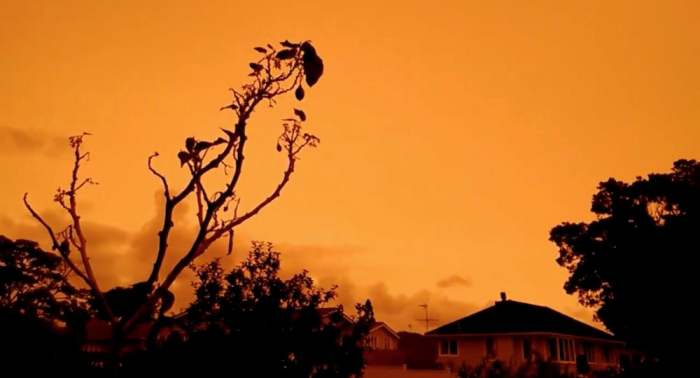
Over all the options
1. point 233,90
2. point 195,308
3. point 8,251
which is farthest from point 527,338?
point 233,90

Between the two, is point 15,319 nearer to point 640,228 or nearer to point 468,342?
point 640,228

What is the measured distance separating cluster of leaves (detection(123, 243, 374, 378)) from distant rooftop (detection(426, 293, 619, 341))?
140 feet

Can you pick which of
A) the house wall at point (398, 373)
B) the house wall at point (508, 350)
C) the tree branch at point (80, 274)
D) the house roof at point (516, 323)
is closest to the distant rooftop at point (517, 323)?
the house roof at point (516, 323)

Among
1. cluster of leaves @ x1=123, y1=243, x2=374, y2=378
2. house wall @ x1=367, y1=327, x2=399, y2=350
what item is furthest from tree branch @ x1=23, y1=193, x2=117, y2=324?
house wall @ x1=367, y1=327, x2=399, y2=350

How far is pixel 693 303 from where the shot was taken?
123 ft

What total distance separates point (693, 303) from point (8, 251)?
4056 centimetres

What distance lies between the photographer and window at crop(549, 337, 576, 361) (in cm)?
5397

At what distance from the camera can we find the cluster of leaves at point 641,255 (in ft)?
127

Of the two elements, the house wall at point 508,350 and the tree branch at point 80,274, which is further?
the house wall at point 508,350

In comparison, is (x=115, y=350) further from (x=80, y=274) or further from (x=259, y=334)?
(x=259, y=334)

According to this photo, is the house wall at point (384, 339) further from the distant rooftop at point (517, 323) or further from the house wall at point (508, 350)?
the house wall at point (508, 350)

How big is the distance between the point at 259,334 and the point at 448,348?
1927 inches

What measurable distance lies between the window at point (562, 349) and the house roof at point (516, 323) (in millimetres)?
774

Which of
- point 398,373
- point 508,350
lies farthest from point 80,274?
point 508,350
